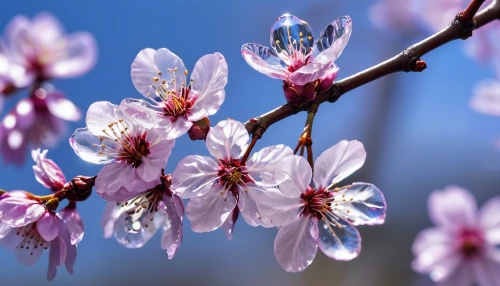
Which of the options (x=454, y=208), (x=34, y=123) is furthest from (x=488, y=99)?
(x=34, y=123)

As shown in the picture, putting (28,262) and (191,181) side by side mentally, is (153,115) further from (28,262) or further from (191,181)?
(28,262)

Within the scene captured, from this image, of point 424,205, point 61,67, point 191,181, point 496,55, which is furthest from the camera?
point 424,205

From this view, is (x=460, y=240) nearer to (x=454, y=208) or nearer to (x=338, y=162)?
(x=454, y=208)

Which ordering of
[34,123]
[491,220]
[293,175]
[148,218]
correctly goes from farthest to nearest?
[491,220] < [34,123] < [148,218] < [293,175]

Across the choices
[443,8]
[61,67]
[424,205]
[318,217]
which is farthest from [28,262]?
[424,205]

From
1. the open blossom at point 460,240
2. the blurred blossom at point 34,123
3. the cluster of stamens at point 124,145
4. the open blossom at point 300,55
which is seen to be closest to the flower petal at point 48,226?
the cluster of stamens at point 124,145

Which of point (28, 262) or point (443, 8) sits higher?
point (443, 8)

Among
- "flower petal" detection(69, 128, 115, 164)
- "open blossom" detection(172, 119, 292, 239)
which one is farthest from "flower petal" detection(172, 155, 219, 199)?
"flower petal" detection(69, 128, 115, 164)
